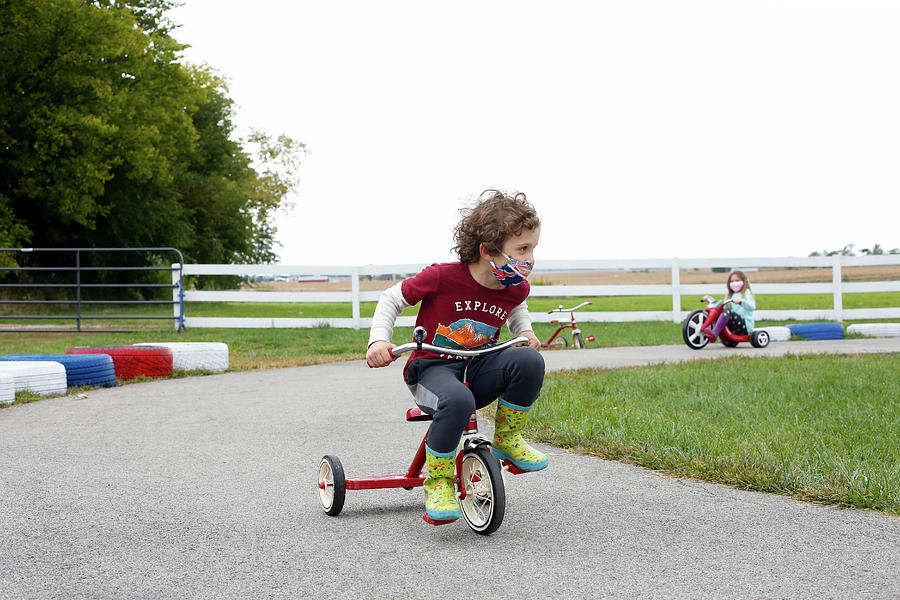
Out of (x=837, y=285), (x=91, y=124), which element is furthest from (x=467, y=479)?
(x=91, y=124)

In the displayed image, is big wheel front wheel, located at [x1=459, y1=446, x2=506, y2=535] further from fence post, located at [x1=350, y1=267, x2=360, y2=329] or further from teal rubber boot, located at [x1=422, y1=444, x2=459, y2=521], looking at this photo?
fence post, located at [x1=350, y1=267, x2=360, y2=329]

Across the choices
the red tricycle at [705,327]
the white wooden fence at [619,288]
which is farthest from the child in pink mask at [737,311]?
the white wooden fence at [619,288]

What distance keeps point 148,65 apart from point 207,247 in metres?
11.1

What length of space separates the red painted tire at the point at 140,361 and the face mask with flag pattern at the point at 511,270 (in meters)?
7.56

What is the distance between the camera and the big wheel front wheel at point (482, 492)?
383 cm

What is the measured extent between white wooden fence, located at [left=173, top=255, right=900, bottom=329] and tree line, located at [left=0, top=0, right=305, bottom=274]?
975cm

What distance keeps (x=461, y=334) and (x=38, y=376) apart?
646 centimetres

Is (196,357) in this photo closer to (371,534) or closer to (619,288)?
(371,534)

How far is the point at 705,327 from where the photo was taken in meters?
13.7

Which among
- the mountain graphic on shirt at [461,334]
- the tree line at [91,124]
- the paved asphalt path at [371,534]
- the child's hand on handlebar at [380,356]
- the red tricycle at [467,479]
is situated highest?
the tree line at [91,124]

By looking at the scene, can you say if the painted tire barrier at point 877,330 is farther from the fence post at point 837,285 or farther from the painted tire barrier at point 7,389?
the painted tire barrier at point 7,389

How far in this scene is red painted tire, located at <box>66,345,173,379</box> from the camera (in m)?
10.6

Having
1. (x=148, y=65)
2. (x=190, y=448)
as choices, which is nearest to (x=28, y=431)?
(x=190, y=448)

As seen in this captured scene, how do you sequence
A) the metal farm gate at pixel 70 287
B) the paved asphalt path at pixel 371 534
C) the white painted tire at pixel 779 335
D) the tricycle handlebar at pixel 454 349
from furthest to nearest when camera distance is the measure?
1. the metal farm gate at pixel 70 287
2. the white painted tire at pixel 779 335
3. the tricycle handlebar at pixel 454 349
4. the paved asphalt path at pixel 371 534
